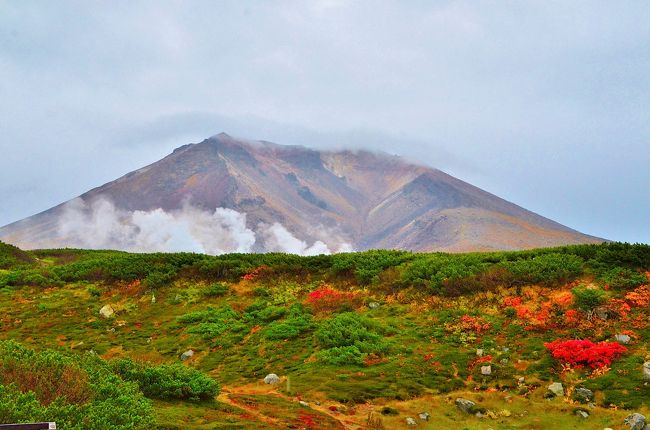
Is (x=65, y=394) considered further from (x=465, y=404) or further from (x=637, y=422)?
(x=637, y=422)

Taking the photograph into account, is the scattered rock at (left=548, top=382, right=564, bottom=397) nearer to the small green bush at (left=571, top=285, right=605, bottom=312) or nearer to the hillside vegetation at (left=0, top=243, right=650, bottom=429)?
the hillside vegetation at (left=0, top=243, right=650, bottom=429)

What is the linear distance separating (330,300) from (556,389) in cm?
1206

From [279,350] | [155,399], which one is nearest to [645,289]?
[279,350]

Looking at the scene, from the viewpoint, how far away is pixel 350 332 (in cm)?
1975

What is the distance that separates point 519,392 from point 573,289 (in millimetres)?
7719

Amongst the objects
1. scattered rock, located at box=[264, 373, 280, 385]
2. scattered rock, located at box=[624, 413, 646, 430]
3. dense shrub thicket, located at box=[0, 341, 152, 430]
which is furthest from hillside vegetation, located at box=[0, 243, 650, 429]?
scattered rock, located at box=[624, 413, 646, 430]

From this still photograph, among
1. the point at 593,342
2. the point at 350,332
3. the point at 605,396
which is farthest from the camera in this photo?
the point at 350,332

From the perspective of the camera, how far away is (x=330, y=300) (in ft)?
82.1

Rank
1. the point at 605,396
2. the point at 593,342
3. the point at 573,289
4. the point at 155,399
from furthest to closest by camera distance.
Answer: the point at 573,289 < the point at 593,342 < the point at 605,396 < the point at 155,399

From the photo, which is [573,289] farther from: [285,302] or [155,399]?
[155,399]

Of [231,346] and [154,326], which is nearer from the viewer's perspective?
[231,346]

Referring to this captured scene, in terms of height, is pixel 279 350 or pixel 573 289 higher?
pixel 573 289

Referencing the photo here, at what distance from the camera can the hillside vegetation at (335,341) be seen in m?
11.6

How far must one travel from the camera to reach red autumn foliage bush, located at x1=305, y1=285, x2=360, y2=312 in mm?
24250
